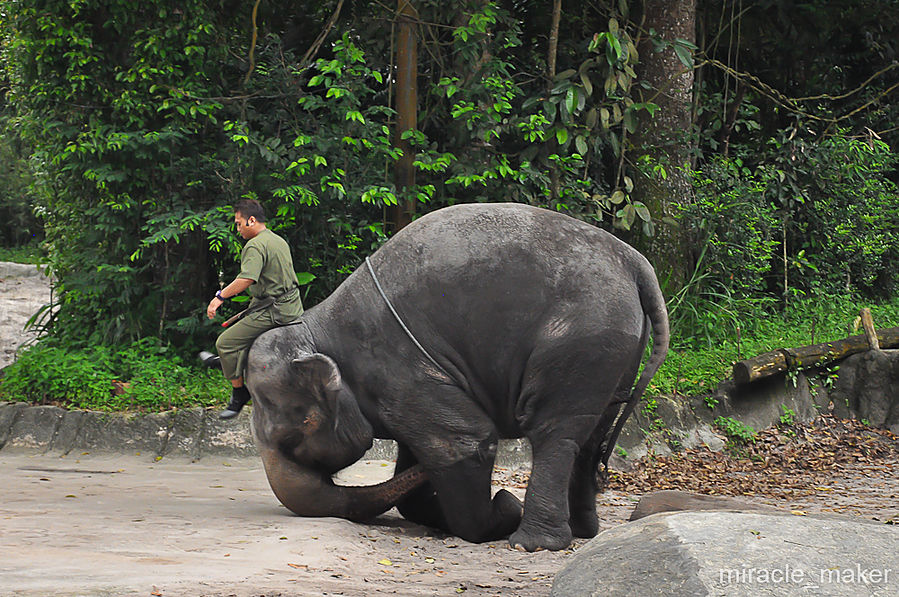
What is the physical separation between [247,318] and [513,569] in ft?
6.99

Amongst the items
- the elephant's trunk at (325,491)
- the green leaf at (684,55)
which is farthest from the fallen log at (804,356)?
the elephant's trunk at (325,491)

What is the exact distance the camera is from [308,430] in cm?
571

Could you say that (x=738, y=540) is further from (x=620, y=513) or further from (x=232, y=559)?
(x=620, y=513)

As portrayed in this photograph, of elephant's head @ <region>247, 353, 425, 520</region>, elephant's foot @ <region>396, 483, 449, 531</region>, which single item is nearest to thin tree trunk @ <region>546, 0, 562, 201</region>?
elephant's foot @ <region>396, 483, 449, 531</region>

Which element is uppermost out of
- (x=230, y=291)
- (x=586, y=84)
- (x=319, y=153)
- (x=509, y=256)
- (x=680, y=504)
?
(x=586, y=84)

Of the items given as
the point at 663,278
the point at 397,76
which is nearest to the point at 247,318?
the point at 397,76

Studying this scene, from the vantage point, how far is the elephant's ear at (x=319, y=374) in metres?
5.61

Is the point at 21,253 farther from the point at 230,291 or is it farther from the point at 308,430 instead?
the point at 308,430

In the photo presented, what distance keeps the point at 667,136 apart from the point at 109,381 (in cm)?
668

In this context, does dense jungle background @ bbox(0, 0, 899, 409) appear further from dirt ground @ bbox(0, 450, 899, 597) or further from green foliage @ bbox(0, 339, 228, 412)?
dirt ground @ bbox(0, 450, 899, 597)

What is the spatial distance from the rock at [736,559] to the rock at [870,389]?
662 centimetres

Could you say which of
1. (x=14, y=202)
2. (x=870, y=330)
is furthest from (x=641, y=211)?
(x=14, y=202)

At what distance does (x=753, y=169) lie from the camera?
525 inches

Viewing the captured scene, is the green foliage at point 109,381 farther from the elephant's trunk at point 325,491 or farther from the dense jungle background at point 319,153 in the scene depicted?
the elephant's trunk at point 325,491
